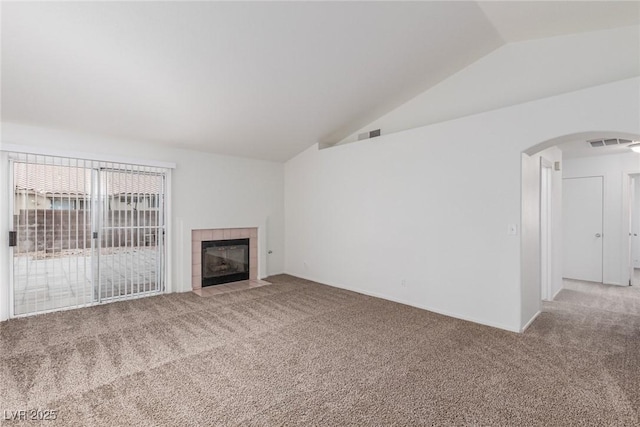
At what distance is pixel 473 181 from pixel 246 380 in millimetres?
3258

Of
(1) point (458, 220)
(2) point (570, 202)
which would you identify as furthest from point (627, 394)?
(2) point (570, 202)

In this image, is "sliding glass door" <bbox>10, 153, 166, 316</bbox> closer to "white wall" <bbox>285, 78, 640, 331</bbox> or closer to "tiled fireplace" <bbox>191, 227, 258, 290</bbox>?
"tiled fireplace" <bbox>191, 227, 258, 290</bbox>

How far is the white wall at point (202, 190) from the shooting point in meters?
3.95

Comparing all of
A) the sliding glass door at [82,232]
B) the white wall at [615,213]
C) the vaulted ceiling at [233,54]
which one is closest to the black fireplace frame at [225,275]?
the sliding glass door at [82,232]

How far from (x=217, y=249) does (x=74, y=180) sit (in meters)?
2.33

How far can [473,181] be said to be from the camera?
12.1ft

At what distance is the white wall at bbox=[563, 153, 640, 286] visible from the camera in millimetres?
5488

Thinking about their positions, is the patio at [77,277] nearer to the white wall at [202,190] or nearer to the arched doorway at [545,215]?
the white wall at [202,190]

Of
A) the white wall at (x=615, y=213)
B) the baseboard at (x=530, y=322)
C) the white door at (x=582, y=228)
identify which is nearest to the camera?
the baseboard at (x=530, y=322)

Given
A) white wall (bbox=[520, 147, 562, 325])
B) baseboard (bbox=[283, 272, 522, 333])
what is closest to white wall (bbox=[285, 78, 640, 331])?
baseboard (bbox=[283, 272, 522, 333])

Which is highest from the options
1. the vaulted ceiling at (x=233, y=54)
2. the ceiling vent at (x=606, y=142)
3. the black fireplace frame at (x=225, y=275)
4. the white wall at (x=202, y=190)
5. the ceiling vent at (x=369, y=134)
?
the vaulted ceiling at (x=233, y=54)

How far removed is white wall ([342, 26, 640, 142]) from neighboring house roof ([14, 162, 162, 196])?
421 cm

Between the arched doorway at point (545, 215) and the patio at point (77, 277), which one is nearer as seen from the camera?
the arched doorway at point (545, 215)

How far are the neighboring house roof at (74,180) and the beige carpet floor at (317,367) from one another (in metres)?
1.62
